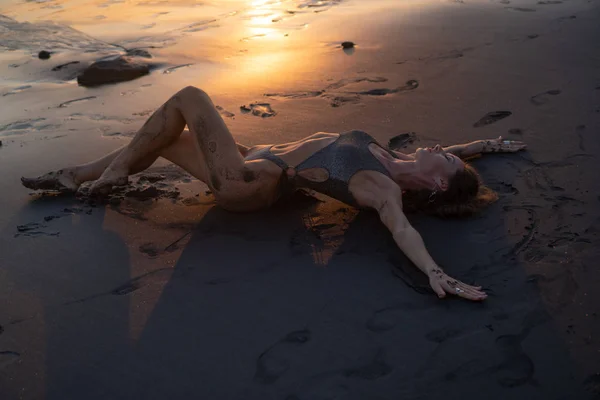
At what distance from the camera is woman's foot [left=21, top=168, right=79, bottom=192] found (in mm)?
4203

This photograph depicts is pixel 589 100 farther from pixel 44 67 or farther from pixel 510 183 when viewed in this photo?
pixel 44 67

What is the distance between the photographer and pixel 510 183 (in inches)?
166

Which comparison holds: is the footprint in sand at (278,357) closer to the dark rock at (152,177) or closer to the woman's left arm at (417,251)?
the woman's left arm at (417,251)

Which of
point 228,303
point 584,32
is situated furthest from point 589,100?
point 228,303

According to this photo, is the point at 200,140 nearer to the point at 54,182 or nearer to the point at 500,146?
the point at 54,182

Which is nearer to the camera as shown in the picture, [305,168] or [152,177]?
[305,168]

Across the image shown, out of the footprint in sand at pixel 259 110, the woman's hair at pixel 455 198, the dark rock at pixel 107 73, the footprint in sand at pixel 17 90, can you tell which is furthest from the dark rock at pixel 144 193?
the footprint in sand at pixel 17 90

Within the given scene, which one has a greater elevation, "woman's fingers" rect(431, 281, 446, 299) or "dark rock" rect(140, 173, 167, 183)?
"dark rock" rect(140, 173, 167, 183)

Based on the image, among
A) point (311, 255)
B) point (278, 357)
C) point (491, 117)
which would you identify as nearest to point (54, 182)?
point (311, 255)

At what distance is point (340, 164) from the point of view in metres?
3.74

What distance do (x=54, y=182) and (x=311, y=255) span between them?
79.3 inches

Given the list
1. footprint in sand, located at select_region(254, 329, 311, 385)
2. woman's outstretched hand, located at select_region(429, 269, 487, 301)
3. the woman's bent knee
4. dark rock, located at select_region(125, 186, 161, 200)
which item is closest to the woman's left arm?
woman's outstretched hand, located at select_region(429, 269, 487, 301)

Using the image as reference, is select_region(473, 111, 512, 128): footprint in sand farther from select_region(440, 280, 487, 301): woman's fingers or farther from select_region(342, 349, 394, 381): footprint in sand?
select_region(342, 349, 394, 381): footprint in sand

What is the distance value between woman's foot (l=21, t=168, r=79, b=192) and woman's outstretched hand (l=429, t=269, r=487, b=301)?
264 centimetres
